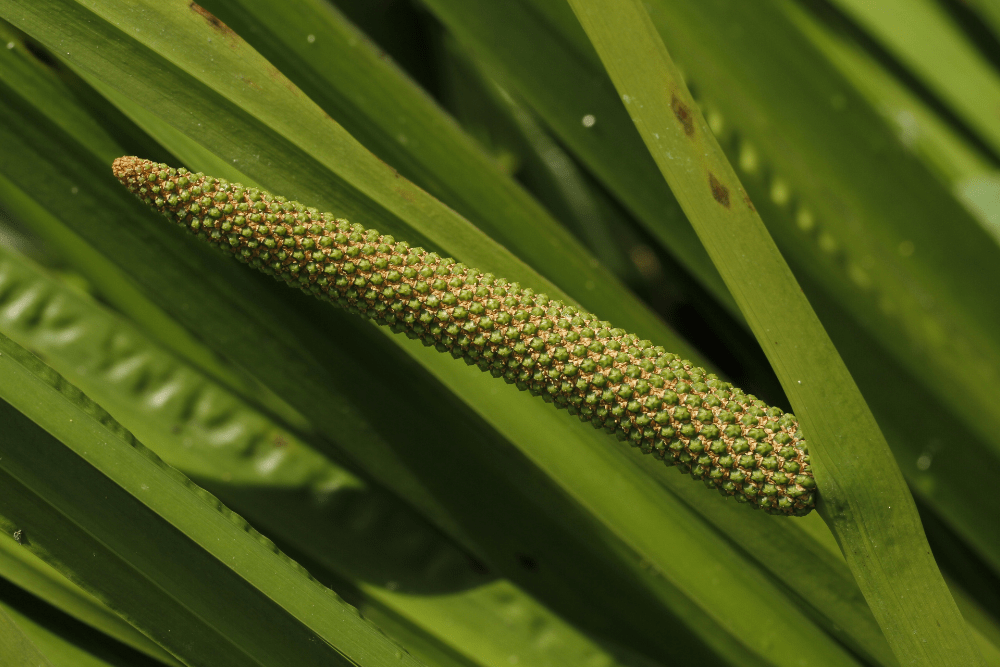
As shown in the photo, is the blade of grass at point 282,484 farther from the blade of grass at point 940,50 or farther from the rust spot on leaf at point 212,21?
the blade of grass at point 940,50

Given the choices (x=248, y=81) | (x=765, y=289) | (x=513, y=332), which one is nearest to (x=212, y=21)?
(x=248, y=81)

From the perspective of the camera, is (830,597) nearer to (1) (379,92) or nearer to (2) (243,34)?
(1) (379,92)

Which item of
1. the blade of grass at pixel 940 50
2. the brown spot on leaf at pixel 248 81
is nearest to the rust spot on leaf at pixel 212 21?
the brown spot on leaf at pixel 248 81

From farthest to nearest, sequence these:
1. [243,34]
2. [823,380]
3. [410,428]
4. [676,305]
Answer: [676,305], [410,428], [243,34], [823,380]

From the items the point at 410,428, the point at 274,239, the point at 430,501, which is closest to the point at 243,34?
the point at 274,239

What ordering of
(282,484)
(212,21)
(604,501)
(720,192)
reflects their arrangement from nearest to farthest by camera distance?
1. (720,192)
2. (212,21)
3. (604,501)
4. (282,484)

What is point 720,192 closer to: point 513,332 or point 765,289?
point 765,289
